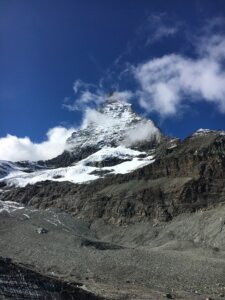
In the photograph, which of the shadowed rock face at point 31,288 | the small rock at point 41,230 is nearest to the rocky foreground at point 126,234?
the shadowed rock face at point 31,288

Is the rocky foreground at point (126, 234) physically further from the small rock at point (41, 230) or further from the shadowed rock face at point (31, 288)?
the small rock at point (41, 230)

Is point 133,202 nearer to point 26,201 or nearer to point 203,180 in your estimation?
point 203,180

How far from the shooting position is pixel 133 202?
5290 inches

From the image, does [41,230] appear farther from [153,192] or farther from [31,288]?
[31,288]

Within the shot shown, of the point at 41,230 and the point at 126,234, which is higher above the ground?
the point at 126,234

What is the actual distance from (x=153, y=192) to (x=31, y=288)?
98.7 meters

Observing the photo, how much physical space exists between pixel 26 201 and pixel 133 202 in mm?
47335

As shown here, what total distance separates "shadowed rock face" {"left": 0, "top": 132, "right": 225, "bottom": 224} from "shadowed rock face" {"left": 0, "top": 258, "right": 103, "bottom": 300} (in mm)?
83744

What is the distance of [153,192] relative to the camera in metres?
136

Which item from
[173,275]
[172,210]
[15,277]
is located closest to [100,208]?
[172,210]

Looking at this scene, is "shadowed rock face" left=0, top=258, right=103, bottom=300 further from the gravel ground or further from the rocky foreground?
the gravel ground

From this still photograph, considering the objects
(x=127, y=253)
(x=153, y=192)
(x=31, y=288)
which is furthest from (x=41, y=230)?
(x=31, y=288)

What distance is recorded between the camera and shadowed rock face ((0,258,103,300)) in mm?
37344

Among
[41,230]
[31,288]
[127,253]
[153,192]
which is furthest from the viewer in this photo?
[153,192]
